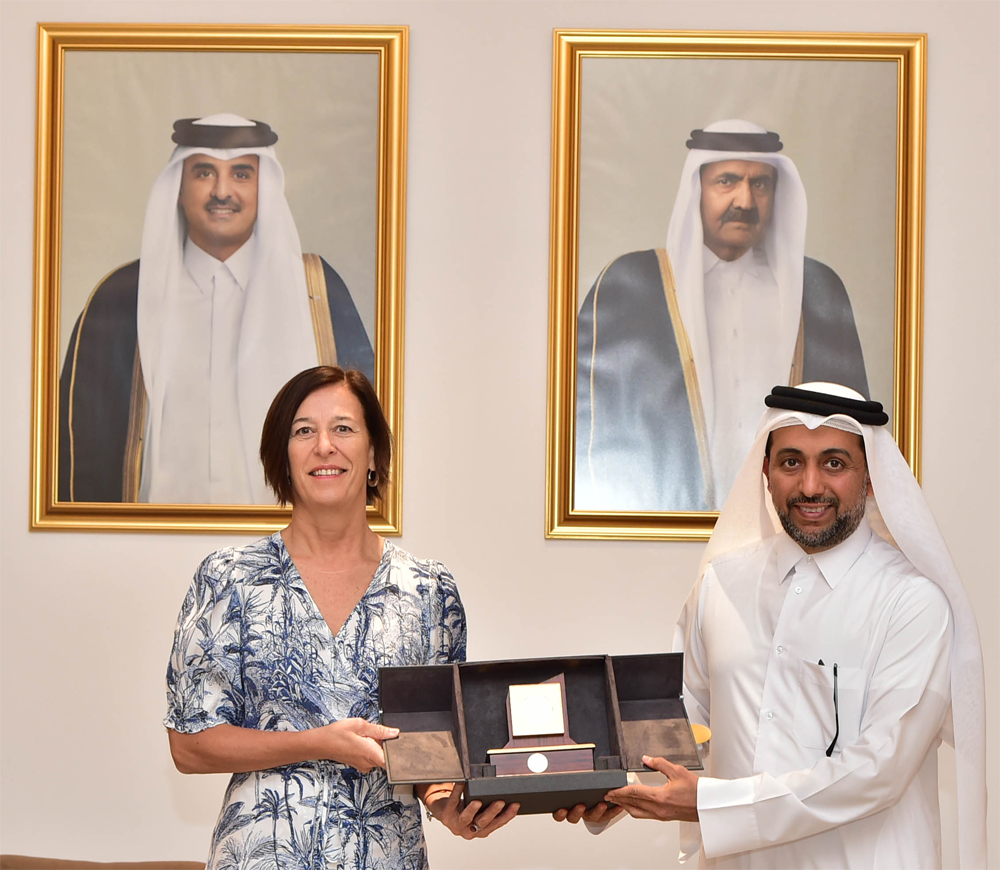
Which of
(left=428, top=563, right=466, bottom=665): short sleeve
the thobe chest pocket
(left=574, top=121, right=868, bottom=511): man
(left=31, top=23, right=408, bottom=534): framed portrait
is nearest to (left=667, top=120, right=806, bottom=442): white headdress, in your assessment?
(left=574, top=121, right=868, bottom=511): man

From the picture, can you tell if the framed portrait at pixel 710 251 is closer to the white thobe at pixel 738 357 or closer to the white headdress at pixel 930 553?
the white thobe at pixel 738 357

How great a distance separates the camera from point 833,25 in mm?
3363

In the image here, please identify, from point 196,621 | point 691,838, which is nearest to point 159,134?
point 196,621

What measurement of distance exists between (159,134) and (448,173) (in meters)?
0.95

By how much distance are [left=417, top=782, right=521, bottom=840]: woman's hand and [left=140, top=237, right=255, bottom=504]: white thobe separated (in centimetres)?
153

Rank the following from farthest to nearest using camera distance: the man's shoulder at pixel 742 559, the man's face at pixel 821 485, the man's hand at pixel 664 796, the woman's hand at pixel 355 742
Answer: the man's shoulder at pixel 742 559 → the man's face at pixel 821 485 → the man's hand at pixel 664 796 → the woman's hand at pixel 355 742

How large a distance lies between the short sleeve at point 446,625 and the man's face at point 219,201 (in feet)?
5.14

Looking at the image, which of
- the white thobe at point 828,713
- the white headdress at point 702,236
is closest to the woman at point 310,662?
the white thobe at point 828,713

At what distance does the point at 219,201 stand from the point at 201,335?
44 centimetres

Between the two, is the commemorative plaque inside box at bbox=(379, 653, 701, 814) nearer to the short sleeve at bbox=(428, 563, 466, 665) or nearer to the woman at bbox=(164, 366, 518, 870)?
the woman at bbox=(164, 366, 518, 870)

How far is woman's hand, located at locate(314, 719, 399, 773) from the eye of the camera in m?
1.97

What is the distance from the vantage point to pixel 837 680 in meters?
2.22

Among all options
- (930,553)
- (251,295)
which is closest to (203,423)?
(251,295)

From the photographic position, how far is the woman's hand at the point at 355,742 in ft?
6.48
